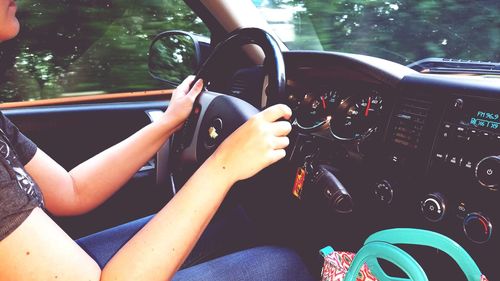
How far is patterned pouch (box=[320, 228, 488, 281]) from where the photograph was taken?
989 millimetres

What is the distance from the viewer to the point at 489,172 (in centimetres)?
108

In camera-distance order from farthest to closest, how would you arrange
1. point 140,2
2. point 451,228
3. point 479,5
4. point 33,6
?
point 140,2
point 33,6
point 479,5
point 451,228

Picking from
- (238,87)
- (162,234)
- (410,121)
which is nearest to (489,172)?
(410,121)

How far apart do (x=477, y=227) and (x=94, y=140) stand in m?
1.96

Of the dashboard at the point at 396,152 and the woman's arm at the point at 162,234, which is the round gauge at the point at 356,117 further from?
the woman's arm at the point at 162,234

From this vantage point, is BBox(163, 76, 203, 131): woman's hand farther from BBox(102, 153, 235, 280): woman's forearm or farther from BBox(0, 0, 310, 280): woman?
BBox(102, 153, 235, 280): woman's forearm

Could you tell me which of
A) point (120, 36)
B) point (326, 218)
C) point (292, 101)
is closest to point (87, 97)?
point (120, 36)

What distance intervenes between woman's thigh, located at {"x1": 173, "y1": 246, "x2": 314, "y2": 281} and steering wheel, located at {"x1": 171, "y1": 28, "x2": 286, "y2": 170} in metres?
0.40

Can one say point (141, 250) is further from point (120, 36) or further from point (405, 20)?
point (120, 36)

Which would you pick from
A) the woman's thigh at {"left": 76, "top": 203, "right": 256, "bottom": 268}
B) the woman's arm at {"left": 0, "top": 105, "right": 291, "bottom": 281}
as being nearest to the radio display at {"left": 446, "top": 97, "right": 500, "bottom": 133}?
the woman's arm at {"left": 0, "top": 105, "right": 291, "bottom": 281}

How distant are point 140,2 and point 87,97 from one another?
25.2 inches

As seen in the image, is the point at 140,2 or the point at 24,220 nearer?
the point at 24,220

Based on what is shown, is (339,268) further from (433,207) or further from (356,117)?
(356,117)

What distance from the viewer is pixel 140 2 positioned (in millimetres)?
2537
